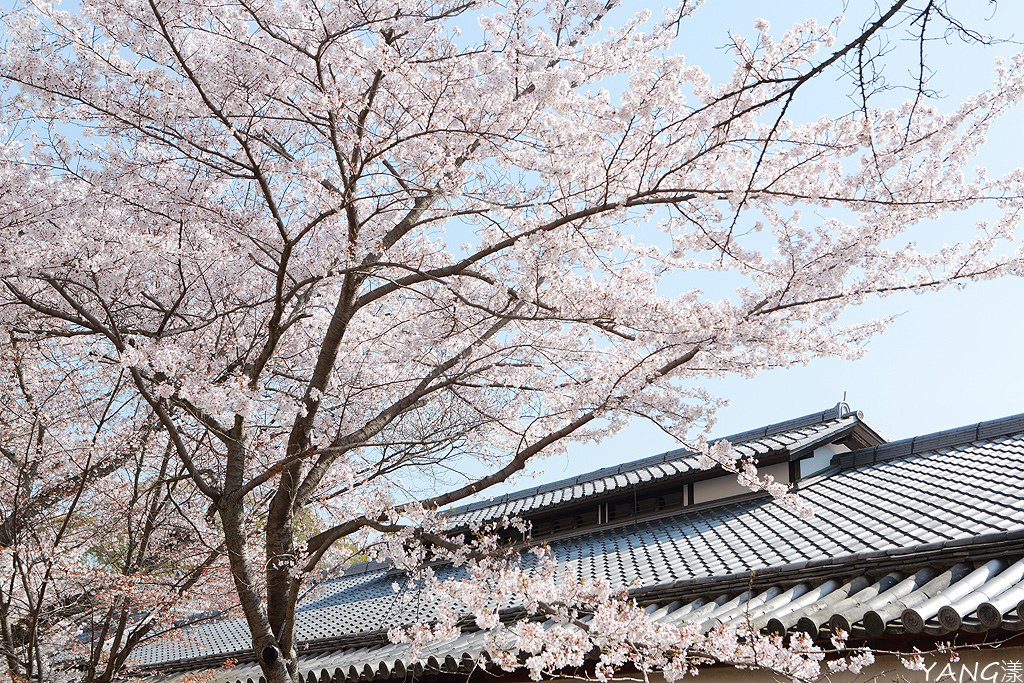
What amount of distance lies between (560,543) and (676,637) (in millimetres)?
7212

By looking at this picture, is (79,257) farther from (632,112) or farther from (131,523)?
(632,112)

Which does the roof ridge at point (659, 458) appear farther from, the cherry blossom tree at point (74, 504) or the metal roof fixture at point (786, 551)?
the cherry blossom tree at point (74, 504)

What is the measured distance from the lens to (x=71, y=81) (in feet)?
17.5

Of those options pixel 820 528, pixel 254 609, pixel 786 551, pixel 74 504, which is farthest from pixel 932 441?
pixel 74 504

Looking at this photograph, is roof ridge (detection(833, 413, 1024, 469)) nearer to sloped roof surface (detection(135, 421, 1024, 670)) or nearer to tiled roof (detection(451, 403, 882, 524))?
sloped roof surface (detection(135, 421, 1024, 670))

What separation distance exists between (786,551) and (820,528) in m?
0.63

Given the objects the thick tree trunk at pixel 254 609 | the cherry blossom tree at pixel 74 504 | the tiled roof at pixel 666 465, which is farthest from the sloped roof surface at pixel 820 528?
the cherry blossom tree at pixel 74 504

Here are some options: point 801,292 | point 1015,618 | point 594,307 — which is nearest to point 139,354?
point 594,307

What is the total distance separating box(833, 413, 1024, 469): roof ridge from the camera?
864 cm

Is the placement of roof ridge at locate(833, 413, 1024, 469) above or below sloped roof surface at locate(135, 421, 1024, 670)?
above

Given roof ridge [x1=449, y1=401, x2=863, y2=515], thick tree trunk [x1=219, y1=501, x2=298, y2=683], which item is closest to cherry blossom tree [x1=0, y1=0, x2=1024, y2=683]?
thick tree trunk [x1=219, y1=501, x2=298, y2=683]

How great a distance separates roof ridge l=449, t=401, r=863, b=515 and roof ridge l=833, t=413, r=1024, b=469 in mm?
820

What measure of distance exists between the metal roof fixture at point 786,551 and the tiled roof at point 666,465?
29mm

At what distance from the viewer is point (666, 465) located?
11.3 metres
